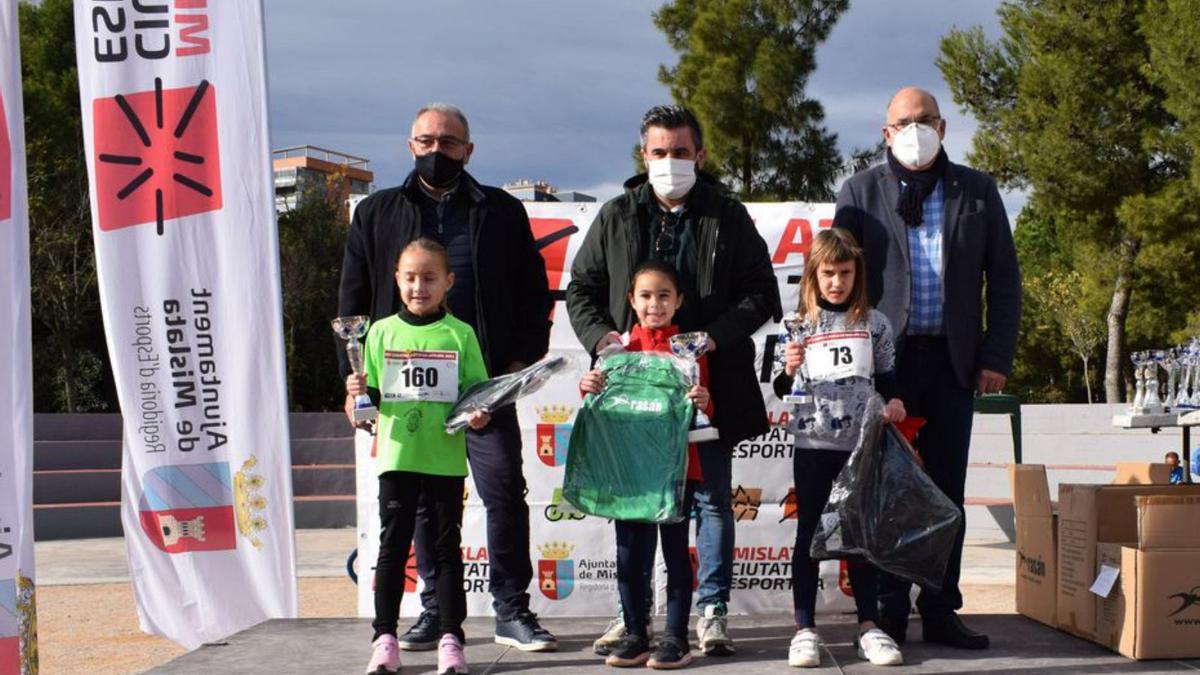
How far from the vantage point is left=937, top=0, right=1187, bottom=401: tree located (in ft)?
59.8

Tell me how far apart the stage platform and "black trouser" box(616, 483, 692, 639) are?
0.55ft

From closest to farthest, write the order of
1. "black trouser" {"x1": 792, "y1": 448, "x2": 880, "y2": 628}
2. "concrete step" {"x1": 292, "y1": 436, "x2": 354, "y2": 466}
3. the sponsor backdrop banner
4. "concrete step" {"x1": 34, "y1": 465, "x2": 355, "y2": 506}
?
1. "black trouser" {"x1": 792, "y1": 448, "x2": 880, "y2": 628}
2. the sponsor backdrop banner
3. "concrete step" {"x1": 34, "y1": 465, "x2": 355, "y2": 506}
4. "concrete step" {"x1": 292, "y1": 436, "x2": 354, "y2": 466}

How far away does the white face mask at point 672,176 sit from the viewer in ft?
12.9

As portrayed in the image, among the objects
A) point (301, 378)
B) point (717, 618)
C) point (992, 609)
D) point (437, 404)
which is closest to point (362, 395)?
point (437, 404)

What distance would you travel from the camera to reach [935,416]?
397 cm

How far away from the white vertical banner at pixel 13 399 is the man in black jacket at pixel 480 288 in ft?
3.27

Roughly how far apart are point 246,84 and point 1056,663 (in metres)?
3.94

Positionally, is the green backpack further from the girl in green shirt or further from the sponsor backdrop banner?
the sponsor backdrop banner

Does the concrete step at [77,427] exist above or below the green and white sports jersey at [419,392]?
below

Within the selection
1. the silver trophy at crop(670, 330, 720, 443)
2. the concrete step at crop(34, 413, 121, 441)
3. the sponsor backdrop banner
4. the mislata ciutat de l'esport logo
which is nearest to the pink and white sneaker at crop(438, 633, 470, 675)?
the silver trophy at crop(670, 330, 720, 443)

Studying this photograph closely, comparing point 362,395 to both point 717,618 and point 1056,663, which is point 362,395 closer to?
point 717,618

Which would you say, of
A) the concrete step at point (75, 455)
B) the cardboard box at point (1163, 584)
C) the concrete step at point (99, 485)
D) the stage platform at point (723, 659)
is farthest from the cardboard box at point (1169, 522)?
the concrete step at point (75, 455)

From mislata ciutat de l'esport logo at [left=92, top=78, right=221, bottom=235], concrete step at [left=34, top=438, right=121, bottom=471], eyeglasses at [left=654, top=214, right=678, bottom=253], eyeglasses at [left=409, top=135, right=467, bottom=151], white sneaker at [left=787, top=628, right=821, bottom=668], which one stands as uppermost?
mislata ciutat de l'esport logo at [left=92, top=78, right=221, bottom=235]

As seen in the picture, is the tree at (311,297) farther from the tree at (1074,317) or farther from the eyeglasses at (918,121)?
the eyeglasses at (918,121)
